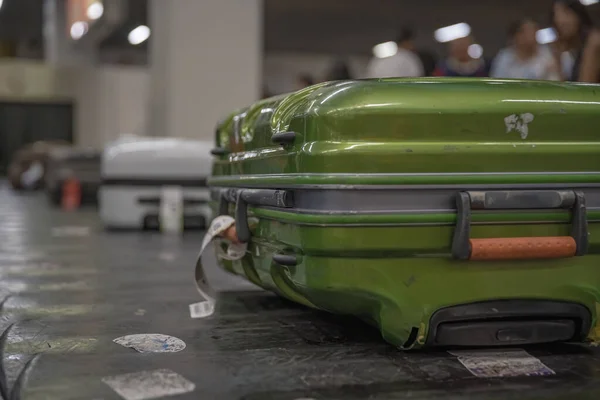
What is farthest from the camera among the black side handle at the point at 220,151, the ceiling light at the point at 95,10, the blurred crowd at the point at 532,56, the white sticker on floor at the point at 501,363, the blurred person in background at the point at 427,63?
the ceiling light at the point at 95,10

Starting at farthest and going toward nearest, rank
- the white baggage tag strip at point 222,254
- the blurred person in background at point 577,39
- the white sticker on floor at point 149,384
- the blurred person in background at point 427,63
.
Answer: the blurred person in background at point 427,63 → the blurred person in background at point 577,39 → the white baggage tag strip at point 222,254 → the white sticker on floor at point 149,384

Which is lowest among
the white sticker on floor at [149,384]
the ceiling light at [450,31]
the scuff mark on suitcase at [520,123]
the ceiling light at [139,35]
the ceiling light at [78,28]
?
the white sticker on floor at [149,384]

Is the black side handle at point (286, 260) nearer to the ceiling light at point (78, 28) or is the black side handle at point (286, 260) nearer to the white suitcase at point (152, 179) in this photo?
the white suitcase at point (152, 179)

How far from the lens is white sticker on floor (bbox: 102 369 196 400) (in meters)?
1.23

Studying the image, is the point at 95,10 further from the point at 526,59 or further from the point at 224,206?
the point at 224,206

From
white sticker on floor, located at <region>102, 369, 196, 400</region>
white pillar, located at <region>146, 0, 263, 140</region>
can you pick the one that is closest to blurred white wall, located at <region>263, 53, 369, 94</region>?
white pillar, located at <region>146, 0, 263, 140</region>

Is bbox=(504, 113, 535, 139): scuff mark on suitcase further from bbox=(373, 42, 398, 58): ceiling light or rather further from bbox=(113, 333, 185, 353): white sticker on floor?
bbox=(373, 42, 398, 58): ceiling light

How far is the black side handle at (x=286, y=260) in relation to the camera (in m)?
1.55

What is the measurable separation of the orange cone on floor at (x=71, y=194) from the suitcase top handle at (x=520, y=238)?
21.9 ft

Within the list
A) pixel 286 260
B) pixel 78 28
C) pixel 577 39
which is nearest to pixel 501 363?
pixel 286 260

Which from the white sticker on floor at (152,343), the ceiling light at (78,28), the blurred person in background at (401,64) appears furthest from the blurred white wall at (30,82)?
the white sticker on floor at (152,343)

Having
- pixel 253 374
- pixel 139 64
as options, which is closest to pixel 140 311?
pixel 253 374

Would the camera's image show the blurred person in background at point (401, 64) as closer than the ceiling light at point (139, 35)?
Yes

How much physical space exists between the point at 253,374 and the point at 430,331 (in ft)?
1.22
